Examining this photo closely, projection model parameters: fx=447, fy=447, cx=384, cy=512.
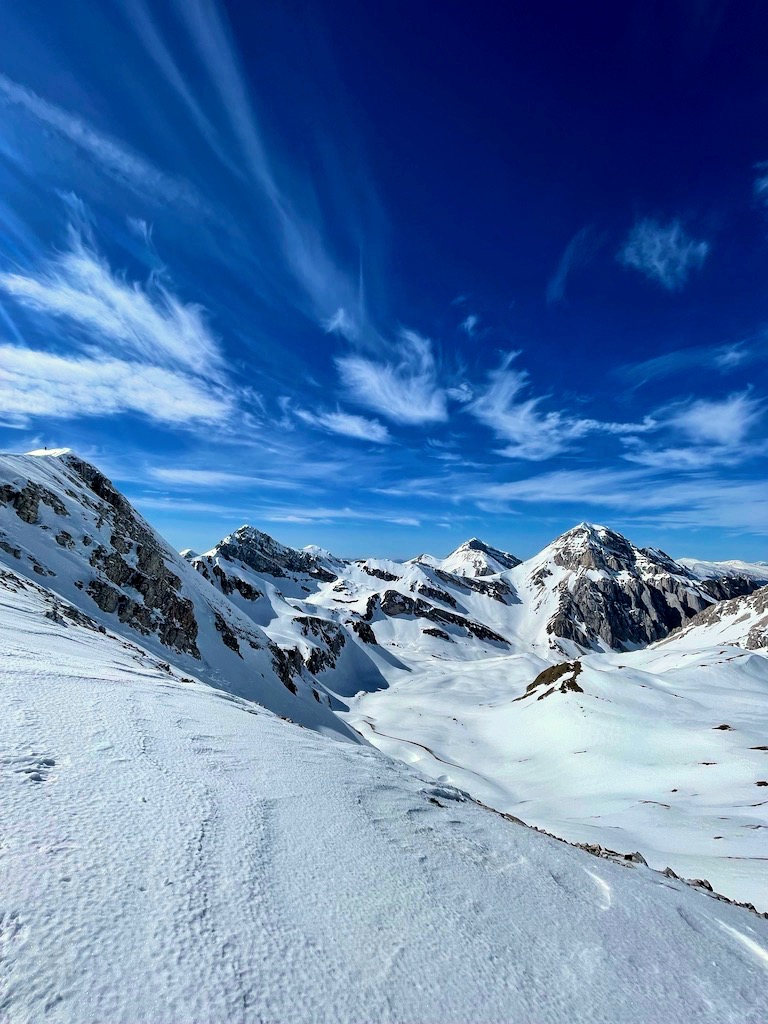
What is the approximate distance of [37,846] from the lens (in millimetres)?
3607

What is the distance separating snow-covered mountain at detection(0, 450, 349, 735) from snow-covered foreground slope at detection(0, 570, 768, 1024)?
33.7 m

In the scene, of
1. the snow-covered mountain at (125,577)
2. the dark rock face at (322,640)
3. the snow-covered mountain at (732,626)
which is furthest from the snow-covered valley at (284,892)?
the snow-covered mountain at (732,626)

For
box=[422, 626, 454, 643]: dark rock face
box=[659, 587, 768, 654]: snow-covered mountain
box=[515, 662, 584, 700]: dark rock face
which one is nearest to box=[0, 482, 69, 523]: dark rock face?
box=[515, 662, 584, 700]: dark rock face

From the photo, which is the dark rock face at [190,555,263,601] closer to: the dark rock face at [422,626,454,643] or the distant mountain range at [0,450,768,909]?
the distant mountain range at [0,450,768,909]

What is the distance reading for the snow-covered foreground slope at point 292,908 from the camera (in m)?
2.85

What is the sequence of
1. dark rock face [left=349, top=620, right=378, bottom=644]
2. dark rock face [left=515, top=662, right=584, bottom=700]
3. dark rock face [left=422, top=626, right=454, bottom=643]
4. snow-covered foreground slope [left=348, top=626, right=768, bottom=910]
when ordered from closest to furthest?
1. snow-covered foreground slope [left=348, top=626, right=768, bottom=910]
2. dark rock face [left=515, top=662, right=584, bottom=700]
3. dark rock face [left=349, top=620, right=378, bottom=644]
4. dark rock face [left=422, top=626, right=454, bottom=643]

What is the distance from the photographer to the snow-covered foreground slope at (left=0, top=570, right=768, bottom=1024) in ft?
9.35

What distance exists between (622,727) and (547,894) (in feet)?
156

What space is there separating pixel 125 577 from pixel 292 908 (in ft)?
157

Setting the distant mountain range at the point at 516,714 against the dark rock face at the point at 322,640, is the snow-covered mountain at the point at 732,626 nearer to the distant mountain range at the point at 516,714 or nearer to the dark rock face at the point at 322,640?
the distant mountain range at the point at 516,714

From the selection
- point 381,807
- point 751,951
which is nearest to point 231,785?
point 381,807

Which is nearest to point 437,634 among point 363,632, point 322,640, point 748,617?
point 363,632

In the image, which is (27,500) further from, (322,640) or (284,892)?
(322,640)

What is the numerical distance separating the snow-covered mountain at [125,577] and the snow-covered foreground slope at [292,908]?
33.7 meters
